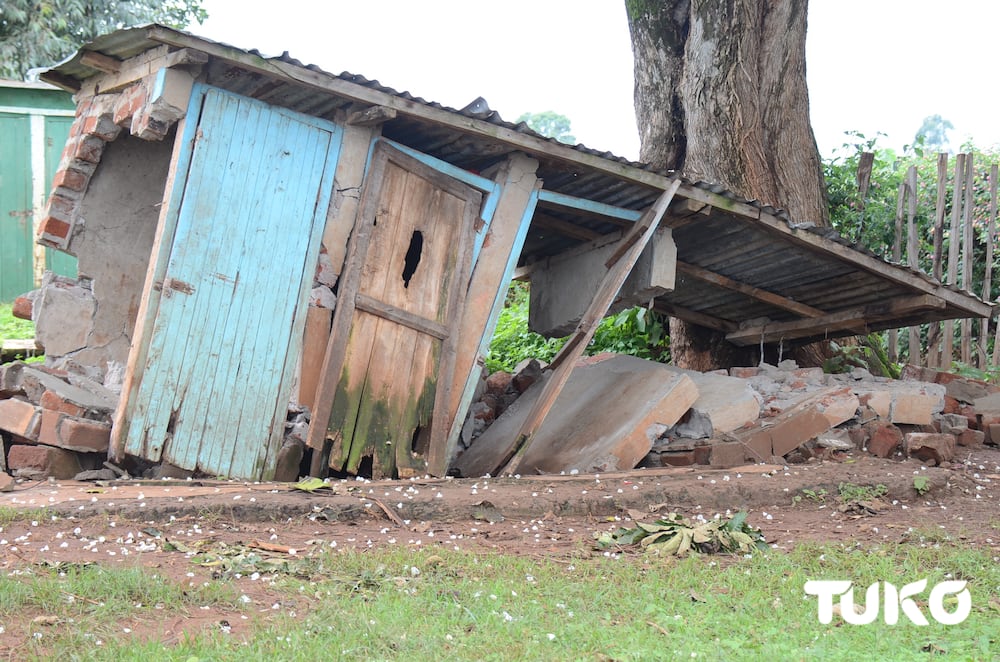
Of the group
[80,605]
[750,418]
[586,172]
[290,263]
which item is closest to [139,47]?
[290,263]

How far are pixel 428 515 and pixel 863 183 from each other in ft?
26.9

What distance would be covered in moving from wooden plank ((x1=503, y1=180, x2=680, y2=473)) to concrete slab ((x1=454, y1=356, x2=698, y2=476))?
155 millimetres

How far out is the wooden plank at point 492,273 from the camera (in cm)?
733

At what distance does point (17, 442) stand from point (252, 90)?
2.79m

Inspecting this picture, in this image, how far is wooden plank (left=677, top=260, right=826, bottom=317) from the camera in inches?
359

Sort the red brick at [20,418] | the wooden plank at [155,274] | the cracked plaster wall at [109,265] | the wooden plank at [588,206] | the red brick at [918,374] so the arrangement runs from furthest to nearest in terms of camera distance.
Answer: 1. the red brick at [918,374]
2. the wooden plank at [588,206]
3. the cracked plaster wall at [109,265]
4. the red brick at [20,418]
5. the wooden plank at [155,274]

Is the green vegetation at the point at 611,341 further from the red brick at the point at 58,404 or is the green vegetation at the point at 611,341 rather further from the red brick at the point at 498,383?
the red brick at the point at 58,404

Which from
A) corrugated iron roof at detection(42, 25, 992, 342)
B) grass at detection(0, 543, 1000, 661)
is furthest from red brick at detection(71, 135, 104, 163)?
grass at detection(0, 543, 1000, 661)

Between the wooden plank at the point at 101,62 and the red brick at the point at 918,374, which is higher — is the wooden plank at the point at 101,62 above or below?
above

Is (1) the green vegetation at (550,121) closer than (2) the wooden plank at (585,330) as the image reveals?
No

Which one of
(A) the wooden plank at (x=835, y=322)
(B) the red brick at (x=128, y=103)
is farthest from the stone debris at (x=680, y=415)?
(B) the red brick at (x=128, y=103)

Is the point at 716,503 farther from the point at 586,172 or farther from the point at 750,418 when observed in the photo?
the point at 586,172

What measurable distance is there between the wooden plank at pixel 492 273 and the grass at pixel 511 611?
2.58 m

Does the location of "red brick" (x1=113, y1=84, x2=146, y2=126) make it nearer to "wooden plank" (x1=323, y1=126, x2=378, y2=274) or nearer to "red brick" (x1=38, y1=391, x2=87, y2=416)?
"wooden plank" (x1=323, y1=126, x2=378, y2=274)
